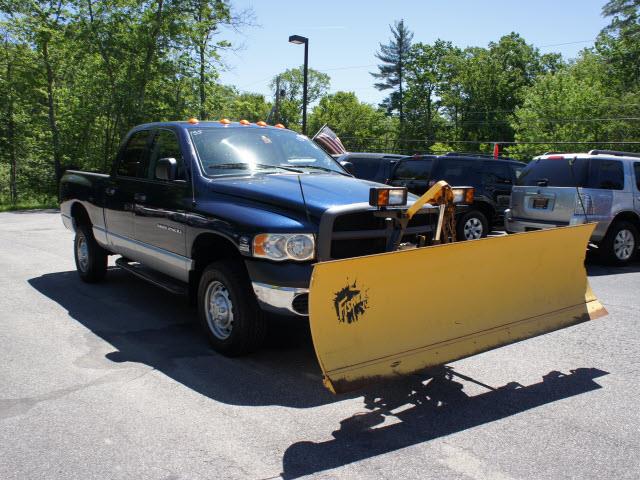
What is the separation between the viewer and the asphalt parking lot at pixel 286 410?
3.23 m

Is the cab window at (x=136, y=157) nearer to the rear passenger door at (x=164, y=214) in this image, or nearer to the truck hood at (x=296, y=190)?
the rear passenger door at (x=164, y=214)

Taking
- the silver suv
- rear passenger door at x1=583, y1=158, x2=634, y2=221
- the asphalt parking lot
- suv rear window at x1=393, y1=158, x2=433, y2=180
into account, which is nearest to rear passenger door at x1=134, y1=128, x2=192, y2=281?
the asphalt parking lot

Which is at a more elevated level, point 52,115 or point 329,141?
point 52,115

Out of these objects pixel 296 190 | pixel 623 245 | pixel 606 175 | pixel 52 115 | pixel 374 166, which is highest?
pixel 52 115

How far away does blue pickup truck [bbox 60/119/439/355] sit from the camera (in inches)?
172

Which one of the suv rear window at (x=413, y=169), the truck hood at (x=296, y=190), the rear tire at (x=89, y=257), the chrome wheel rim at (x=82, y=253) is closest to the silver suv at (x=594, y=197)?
the suv rear window at (x=413, y=169)

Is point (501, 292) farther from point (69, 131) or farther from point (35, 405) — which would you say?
point (69, 131)

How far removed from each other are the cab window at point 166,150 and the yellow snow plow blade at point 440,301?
256cm

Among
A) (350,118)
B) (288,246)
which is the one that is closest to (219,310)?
(288,246)

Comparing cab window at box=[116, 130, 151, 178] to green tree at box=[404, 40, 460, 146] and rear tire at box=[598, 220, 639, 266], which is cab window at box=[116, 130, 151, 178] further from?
green tree at box=[404, 40, 460, 146]

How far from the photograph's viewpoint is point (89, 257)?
25.1 ft

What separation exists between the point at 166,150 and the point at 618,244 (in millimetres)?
7759

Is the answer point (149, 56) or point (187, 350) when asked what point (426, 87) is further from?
point (187, 350)

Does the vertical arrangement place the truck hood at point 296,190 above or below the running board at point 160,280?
above
